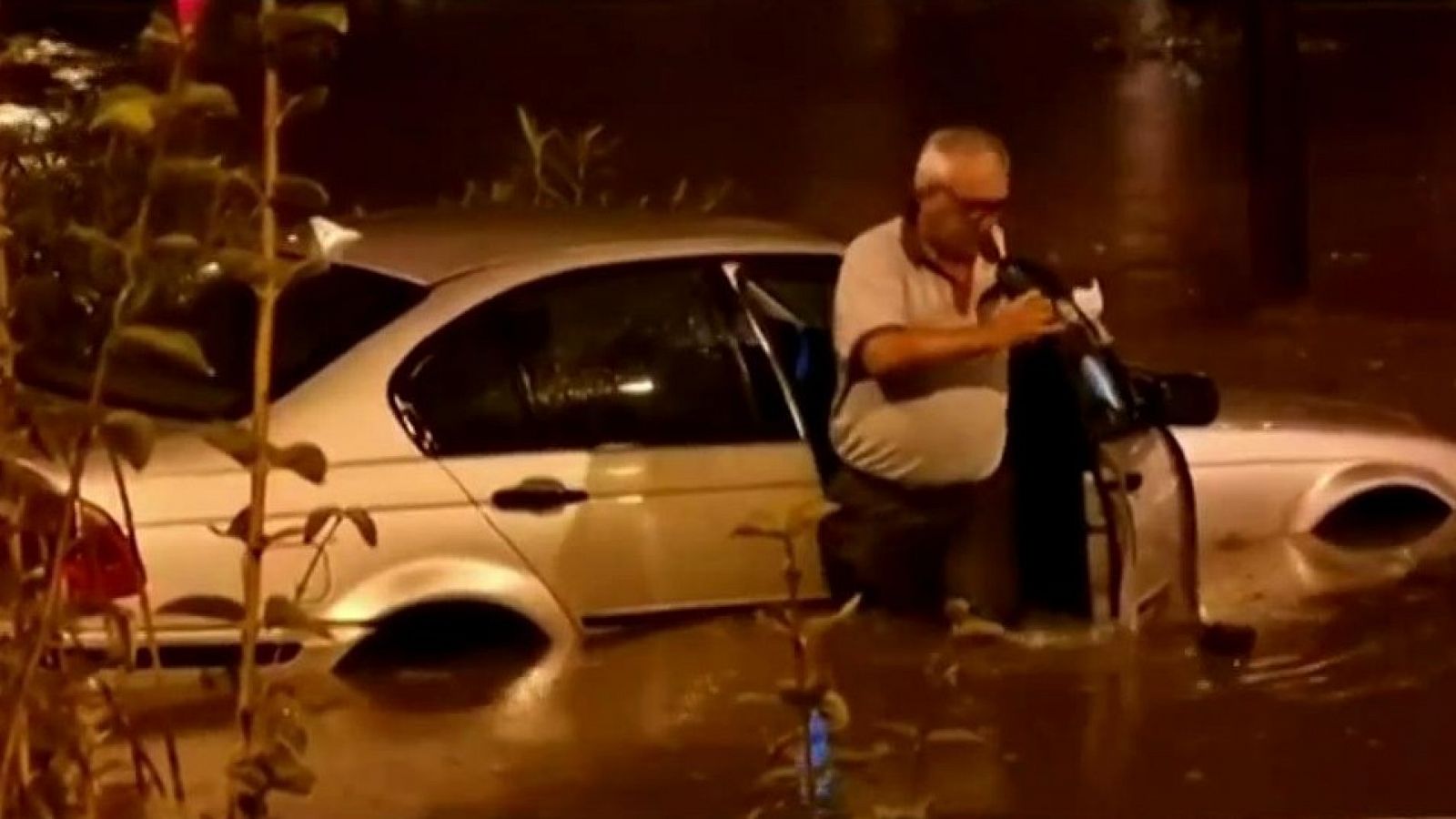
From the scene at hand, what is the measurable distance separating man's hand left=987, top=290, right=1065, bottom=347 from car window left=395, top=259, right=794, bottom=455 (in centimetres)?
85

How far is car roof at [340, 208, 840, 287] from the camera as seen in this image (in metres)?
7.21

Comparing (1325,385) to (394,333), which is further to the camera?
(1325,385)

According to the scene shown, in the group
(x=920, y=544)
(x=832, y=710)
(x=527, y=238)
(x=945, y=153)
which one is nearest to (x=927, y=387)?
(x=920, y=544)

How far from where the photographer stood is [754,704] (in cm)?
739

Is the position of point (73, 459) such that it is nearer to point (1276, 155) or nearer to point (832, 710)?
point (832, 710)

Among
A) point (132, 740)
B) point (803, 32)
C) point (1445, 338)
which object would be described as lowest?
point (803, 32)

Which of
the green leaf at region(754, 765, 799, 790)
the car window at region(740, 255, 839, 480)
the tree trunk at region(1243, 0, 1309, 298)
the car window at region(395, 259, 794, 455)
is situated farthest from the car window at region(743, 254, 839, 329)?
the tree trunk at region(1243, 0, 1309, 298)

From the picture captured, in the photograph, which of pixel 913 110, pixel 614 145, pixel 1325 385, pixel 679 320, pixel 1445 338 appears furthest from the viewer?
pixel 913 110

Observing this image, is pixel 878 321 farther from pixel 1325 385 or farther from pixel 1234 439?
pixel 1325 385

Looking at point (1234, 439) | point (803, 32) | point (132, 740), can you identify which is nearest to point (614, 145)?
point (803, 32)

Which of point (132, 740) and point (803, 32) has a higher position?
point (132, 740)

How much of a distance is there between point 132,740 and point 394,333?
281 cm

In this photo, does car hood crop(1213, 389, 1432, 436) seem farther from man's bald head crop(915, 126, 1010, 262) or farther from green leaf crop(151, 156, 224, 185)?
green leaf crop(151, 156, 224, 185)

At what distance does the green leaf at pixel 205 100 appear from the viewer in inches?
154
